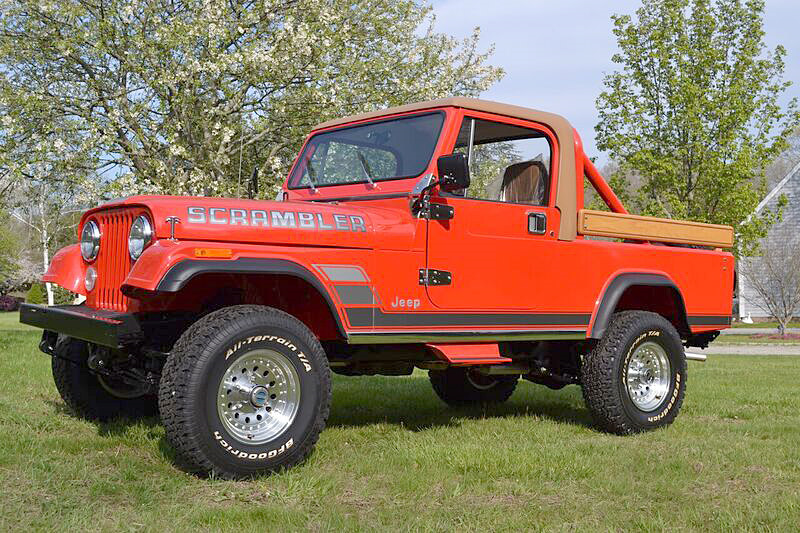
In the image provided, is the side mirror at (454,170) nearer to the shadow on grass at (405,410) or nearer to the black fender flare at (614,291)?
the black fender flare at (614,291)

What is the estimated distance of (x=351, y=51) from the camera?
53.1 feet

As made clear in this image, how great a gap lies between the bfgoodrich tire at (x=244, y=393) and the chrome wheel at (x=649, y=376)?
278cm

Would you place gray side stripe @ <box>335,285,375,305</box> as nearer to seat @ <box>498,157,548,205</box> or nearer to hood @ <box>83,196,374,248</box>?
hood @ <box>83,196,374,248</box>

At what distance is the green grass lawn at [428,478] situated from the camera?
3818mm

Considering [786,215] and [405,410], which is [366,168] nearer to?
[405,410]

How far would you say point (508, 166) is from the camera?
21.0 feet

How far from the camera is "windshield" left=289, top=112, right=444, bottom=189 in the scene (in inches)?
219

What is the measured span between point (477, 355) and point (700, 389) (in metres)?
4.34

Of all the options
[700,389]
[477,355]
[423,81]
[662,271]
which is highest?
[423,81]

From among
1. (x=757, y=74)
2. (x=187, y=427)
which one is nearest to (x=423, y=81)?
(x=757, y=74)

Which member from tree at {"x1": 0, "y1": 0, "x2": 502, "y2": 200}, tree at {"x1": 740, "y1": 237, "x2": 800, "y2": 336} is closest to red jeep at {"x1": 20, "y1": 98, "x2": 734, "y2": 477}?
tree at {"x1": 0, "y1": 0, "x2": 502, "y2": 200}

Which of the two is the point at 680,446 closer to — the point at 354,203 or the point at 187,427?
the point at 354,203

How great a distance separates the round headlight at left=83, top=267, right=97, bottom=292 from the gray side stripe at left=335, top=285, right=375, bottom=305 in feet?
5.05

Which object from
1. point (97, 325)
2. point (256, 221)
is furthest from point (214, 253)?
point (97, 325)
